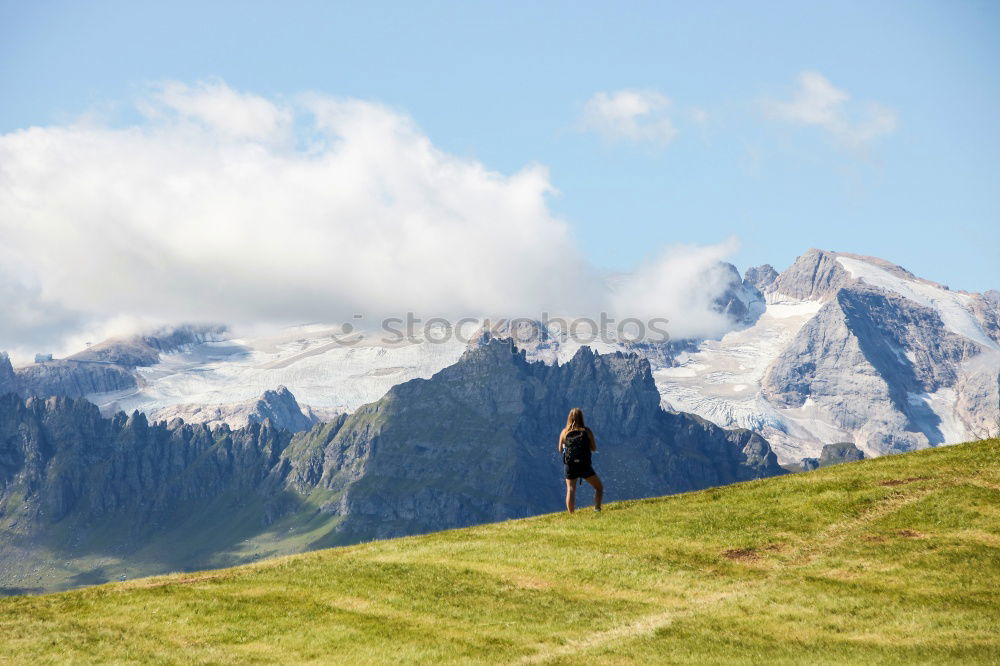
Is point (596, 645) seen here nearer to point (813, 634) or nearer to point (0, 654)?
point (813, 634)

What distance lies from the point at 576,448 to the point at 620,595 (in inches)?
463

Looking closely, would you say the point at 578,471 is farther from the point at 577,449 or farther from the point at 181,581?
the point at 181,581

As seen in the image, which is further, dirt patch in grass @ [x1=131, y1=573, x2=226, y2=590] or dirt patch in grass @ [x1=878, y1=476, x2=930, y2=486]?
dirt patch in grass @ [x1=878, y1=476, x2=930, y2=486]

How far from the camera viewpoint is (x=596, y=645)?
3241cm

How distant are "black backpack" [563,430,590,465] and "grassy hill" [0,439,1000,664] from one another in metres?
3.27

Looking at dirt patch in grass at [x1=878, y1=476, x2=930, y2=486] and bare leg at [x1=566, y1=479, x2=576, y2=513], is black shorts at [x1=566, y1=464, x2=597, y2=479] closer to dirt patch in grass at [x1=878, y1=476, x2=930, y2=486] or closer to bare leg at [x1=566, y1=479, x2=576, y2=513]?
bare leg at [x1=566, y1=479, x2=576, y2=513]

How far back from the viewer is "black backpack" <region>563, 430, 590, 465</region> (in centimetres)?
4897

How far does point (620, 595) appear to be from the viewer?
125 ft

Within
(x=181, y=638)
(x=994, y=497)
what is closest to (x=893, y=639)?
(x=994, y=497)

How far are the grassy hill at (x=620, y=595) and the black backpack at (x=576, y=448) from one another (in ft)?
10.7

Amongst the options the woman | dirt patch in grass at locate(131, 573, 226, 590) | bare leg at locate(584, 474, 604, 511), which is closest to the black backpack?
the woman

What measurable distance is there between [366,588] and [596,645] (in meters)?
10.9

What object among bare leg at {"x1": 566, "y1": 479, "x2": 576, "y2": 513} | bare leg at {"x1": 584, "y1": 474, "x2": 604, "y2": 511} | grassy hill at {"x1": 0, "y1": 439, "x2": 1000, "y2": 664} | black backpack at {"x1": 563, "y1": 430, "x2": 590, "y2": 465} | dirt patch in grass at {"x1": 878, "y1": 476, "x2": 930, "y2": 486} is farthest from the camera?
dirt patch in grass at {"x1": 878, "y1": 476, "x2": 930, "y2": 486}

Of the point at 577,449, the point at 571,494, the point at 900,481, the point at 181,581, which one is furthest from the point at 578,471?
the point at 181,581
